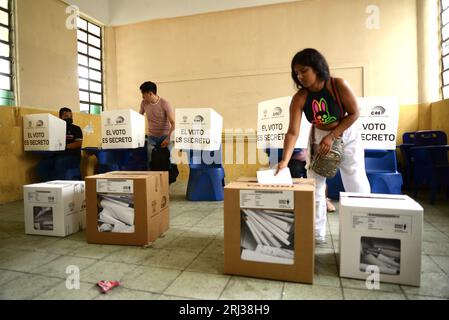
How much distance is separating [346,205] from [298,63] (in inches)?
30.0

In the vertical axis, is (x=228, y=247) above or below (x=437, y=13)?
below

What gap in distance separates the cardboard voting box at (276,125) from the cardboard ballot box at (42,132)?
230cm

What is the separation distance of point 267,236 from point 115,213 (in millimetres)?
979

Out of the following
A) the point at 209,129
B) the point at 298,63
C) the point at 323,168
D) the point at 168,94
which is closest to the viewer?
the point at 298,63

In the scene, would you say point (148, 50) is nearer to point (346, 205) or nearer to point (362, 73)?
point (362, 73)

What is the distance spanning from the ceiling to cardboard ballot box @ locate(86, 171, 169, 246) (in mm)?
3563

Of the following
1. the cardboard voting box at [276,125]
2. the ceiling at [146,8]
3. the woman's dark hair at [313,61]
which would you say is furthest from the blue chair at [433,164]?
the ceiling at [146,8]

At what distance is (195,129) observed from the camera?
289cm

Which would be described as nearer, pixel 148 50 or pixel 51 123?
pixel 51 123

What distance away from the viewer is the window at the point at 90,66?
14.0 ft

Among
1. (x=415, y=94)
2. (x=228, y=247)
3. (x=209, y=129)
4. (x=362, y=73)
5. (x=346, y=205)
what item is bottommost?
(x=228, y=247)

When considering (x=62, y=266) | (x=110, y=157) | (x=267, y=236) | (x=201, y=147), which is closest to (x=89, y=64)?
(x=110, y=157)

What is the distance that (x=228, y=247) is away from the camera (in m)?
1.30
